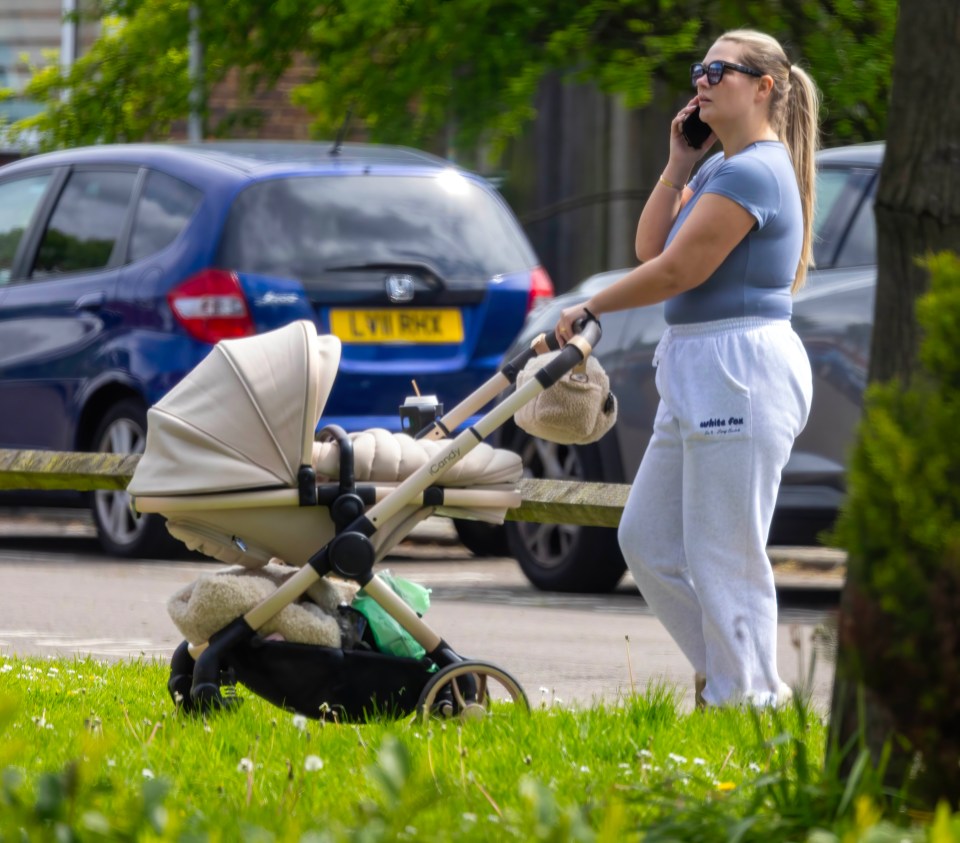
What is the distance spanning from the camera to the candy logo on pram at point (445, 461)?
4.66 meters

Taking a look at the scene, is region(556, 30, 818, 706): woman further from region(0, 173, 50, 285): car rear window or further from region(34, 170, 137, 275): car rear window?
region(0, 173, 50, 285): car rear window

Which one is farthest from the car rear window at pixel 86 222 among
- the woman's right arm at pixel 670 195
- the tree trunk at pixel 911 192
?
the tree trunk at pixel 911 192

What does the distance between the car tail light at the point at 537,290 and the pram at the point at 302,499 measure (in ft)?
16.8

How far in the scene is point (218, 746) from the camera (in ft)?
14.2

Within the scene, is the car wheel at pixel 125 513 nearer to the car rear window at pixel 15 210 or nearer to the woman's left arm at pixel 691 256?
the car rear window at pixel 15 210

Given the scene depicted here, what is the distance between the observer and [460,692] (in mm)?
4730

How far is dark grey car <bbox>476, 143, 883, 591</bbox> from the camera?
7930 mm

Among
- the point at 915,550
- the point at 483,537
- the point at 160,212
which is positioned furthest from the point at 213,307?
the point at 915,550

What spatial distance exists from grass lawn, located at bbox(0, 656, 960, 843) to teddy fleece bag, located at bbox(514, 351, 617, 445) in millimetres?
652

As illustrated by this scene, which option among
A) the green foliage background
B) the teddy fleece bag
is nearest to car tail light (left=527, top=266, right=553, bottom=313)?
the green foliage background

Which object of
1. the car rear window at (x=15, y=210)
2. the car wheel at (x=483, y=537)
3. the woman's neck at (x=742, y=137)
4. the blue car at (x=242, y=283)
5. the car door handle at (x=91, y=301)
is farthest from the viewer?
the car wheel at (x=483, y=537)

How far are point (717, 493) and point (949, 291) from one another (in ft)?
6.00

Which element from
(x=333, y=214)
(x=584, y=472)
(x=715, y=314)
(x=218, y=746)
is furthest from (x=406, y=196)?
(x=218, y=746)

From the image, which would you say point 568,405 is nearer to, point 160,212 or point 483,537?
point 160,212
